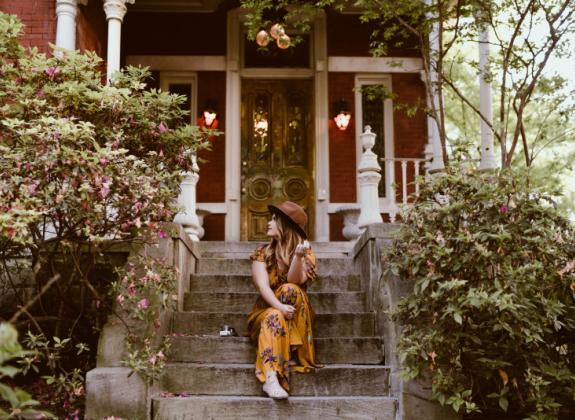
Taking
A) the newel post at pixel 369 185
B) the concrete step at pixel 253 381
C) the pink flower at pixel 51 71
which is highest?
the pink flower at pixel 51 71

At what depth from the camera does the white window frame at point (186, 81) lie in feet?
34.5

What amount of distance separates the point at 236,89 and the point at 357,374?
6222 millimetres

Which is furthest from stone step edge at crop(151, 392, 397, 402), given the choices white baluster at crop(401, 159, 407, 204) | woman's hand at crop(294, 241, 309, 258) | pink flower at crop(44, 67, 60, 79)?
white baluster at crop(401, 159, 407, 204)

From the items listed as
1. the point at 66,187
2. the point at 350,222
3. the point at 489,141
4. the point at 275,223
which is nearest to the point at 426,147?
the point at 350,222

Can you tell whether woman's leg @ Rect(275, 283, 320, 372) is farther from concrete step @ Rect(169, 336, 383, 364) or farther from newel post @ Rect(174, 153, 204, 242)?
newel post @ Rect(174, 153, 204, 242)

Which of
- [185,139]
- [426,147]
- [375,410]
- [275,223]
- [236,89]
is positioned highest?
[236,89]

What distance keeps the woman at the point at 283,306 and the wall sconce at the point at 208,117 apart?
510 centimetres

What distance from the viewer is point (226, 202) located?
10172 mm

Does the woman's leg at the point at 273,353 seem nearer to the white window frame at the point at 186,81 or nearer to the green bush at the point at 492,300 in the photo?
the green bush at the point at 492,300

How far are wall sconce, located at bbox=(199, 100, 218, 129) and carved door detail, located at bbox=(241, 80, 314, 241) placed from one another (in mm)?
461

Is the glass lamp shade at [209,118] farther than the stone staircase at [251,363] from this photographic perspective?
Yes

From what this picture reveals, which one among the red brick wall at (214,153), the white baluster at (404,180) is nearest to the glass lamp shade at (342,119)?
the red brick wall at (214,153)

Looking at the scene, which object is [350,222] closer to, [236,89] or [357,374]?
[236,89]

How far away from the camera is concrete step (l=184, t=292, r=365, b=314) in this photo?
20.5ft
